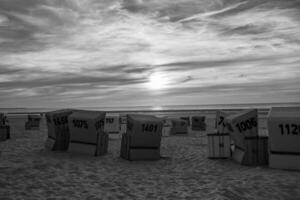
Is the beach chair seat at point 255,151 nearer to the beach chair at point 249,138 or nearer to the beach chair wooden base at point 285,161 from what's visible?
the beach chair at point 249,138

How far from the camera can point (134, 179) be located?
36.6 ft

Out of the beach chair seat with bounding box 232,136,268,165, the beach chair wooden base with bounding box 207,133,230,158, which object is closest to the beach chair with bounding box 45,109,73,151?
the beach chair wooden base with bounding box 207,133,230,158

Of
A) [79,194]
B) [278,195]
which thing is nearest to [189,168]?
[278,195]

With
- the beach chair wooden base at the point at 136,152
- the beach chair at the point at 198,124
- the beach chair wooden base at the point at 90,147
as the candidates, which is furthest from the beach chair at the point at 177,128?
the beach chair wooden base at the point at 136,152

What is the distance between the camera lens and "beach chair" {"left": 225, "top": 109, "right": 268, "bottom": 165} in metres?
13.3

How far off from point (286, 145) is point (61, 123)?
10.5 metres

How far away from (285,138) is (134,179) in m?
5.61

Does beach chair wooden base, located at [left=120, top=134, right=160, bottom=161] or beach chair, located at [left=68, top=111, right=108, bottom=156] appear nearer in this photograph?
beach chair wooden base, located at [left=120, top=134, right=160, bottom=161]

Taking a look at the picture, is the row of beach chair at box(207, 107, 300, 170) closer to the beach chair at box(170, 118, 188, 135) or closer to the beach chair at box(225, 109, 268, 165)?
the beach chair at box(225, 109, 268, 165)

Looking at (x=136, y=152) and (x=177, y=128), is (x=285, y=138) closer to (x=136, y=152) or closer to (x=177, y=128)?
(x=136, y=152)

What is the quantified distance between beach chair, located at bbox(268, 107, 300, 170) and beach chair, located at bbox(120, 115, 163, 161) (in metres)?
4.98

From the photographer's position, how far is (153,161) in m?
15.0

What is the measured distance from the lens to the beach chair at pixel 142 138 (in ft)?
47.5

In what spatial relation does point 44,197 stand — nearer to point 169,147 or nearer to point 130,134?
point 130,134
